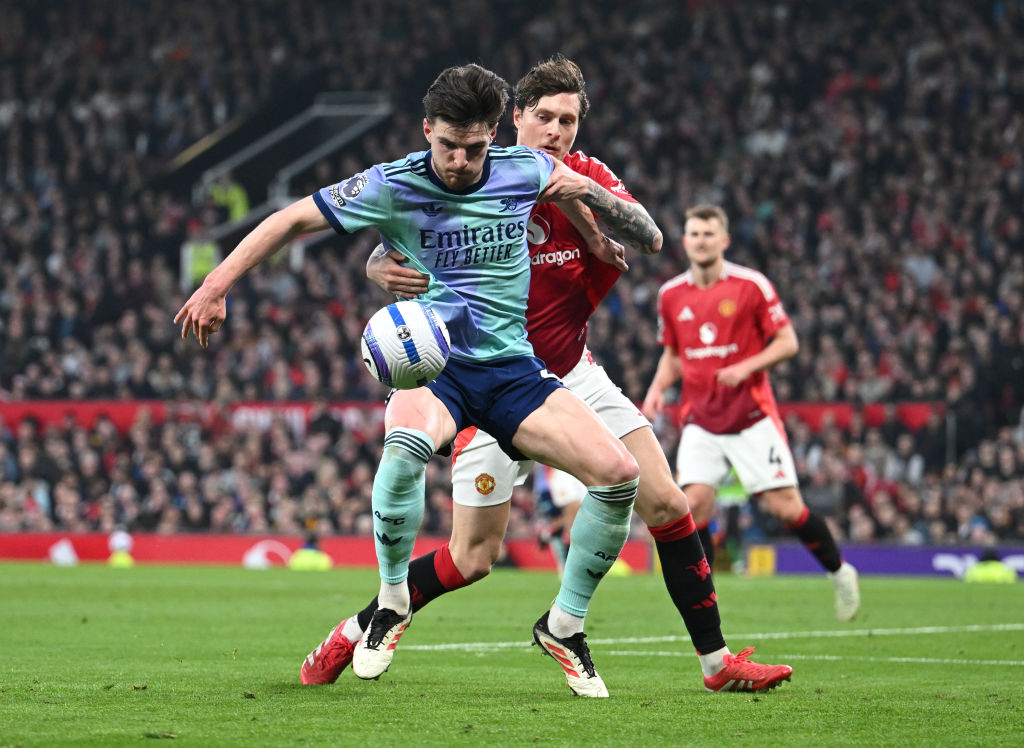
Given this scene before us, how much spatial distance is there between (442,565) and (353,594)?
21.5 ft

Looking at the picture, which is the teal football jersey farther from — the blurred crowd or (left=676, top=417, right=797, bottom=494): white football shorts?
the blurred crowd

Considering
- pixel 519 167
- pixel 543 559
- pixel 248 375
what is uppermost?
pixel 519 167

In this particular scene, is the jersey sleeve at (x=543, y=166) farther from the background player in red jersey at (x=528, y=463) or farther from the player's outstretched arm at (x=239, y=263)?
the player's outstretched arm at (x=239, y=263)

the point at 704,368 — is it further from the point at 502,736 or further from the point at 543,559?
the point at 543,559

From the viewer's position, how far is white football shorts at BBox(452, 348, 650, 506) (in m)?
6.16

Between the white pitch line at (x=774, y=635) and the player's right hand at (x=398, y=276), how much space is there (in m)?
2.64

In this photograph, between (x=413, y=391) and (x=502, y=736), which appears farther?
(x=413, y=391)

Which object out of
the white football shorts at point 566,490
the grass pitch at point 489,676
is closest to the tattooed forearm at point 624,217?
the grass pitch at point 489,676

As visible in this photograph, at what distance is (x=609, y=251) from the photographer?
618 centimetres

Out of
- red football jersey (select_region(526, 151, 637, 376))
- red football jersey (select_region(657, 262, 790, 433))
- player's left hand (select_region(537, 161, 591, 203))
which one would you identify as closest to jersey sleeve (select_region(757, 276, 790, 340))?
red football jersey (select_region(657, 262, 790, 433))

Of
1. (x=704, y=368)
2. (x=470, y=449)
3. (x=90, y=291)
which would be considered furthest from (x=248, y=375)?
(x=470, y=449)

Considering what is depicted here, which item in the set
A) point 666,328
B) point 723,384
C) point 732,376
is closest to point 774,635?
point 732,376

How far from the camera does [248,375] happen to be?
77.0 feet

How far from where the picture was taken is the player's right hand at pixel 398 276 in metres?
5.63
